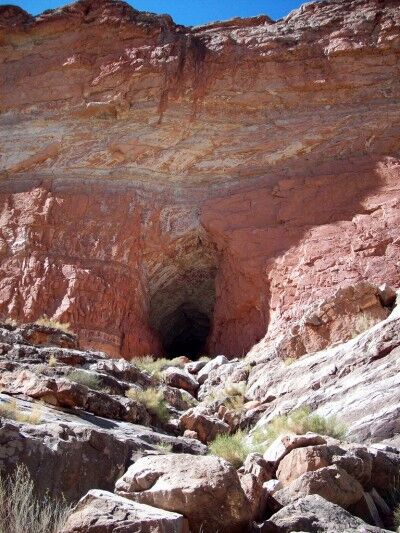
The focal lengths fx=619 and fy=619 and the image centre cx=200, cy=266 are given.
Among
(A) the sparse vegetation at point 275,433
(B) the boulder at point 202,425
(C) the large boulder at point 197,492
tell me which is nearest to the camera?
(C) the large boulder at point 197,492

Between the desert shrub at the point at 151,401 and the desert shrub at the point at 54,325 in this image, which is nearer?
the desert shrub at the point at 151,401

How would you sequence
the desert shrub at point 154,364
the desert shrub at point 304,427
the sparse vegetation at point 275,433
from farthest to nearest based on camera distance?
1. the desert shrub at point 154,364
2. the desert shrub at point 304,427
3. the sparse vegetation at point 275,433

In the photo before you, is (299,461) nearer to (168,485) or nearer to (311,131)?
(168,485)

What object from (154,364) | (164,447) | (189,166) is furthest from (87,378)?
(189,166)

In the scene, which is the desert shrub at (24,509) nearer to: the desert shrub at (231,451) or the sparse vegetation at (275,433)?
the desert shrub at (231,451)

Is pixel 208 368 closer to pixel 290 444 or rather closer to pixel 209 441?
pixel 209 441

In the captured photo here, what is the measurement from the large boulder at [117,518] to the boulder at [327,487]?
1292 mm

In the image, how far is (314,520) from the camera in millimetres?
4508

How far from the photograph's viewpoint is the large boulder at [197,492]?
4.41 metres

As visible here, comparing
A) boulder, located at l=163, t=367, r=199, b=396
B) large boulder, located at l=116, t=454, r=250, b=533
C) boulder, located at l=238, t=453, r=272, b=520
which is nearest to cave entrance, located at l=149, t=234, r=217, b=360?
boulder, located at l=163, t=367, r=199, b=396

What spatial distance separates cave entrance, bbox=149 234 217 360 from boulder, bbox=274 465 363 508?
15.5 metres

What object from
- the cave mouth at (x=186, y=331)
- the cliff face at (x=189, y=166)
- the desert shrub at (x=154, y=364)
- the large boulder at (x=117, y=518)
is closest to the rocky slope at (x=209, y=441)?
the large boulder at (x=117, y=518)

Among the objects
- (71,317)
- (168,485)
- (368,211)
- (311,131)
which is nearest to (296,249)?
(368,211)

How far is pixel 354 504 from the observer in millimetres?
5203
